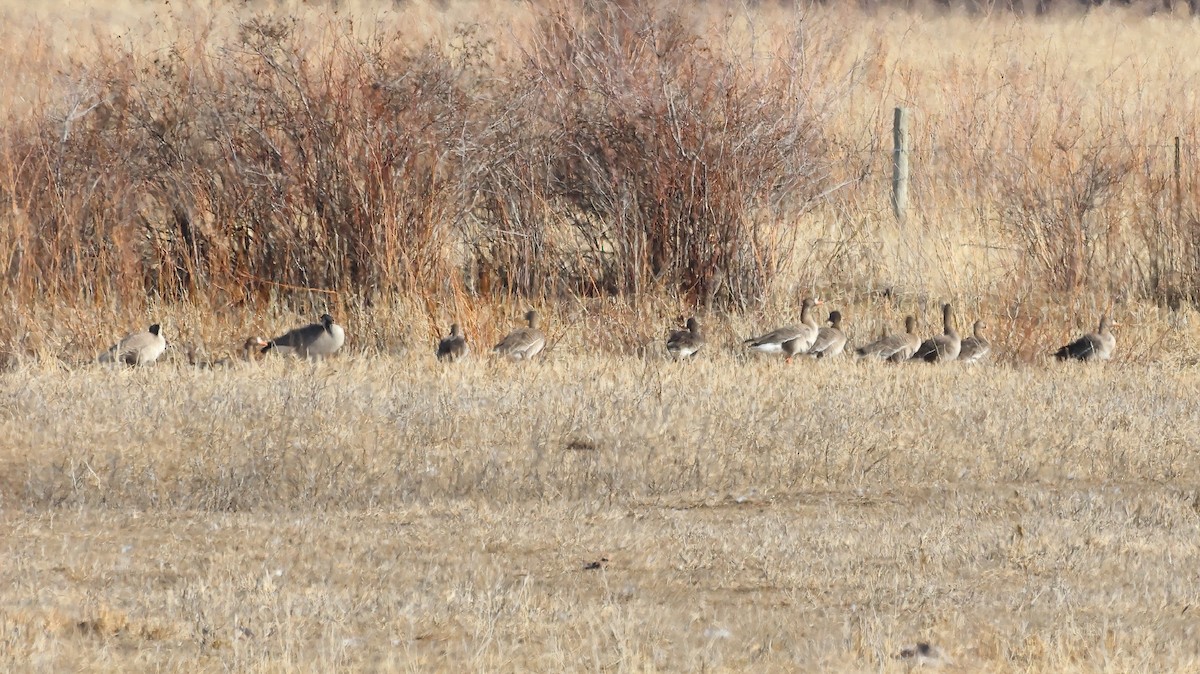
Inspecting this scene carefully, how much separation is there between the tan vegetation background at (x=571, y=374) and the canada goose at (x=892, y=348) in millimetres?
744

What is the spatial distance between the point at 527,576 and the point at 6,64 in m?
9.55

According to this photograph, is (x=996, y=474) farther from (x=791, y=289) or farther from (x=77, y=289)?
(x=77, y=289)

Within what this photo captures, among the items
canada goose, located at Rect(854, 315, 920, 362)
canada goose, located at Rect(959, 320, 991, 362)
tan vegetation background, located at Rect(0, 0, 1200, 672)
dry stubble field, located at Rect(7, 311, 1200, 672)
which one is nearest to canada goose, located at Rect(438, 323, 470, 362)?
tan vegetation background, located at Rect(0, 0, 1200, 672)

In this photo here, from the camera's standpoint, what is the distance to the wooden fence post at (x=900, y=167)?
1666 cm

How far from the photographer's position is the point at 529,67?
1473cm

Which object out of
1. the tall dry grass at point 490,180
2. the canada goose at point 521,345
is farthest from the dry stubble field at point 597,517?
the tall dry grass at point 490,180

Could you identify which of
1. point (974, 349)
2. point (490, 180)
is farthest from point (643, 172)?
point (974, 349)

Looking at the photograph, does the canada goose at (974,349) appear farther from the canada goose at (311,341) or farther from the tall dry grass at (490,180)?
the canada goose at (311,341)

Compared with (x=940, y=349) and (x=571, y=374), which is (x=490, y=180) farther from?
(x=940, y=349)

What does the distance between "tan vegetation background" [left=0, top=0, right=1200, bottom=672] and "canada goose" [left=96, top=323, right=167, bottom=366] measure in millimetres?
286

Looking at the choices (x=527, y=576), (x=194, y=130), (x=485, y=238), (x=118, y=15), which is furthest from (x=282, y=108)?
(x=118, y=15)

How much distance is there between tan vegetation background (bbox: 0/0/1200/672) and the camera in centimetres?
629

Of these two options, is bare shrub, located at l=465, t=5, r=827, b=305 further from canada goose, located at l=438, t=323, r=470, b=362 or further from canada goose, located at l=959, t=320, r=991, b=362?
canada goose, located at l=959, t=320, r=991, b=362

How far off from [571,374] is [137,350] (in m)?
3.24
